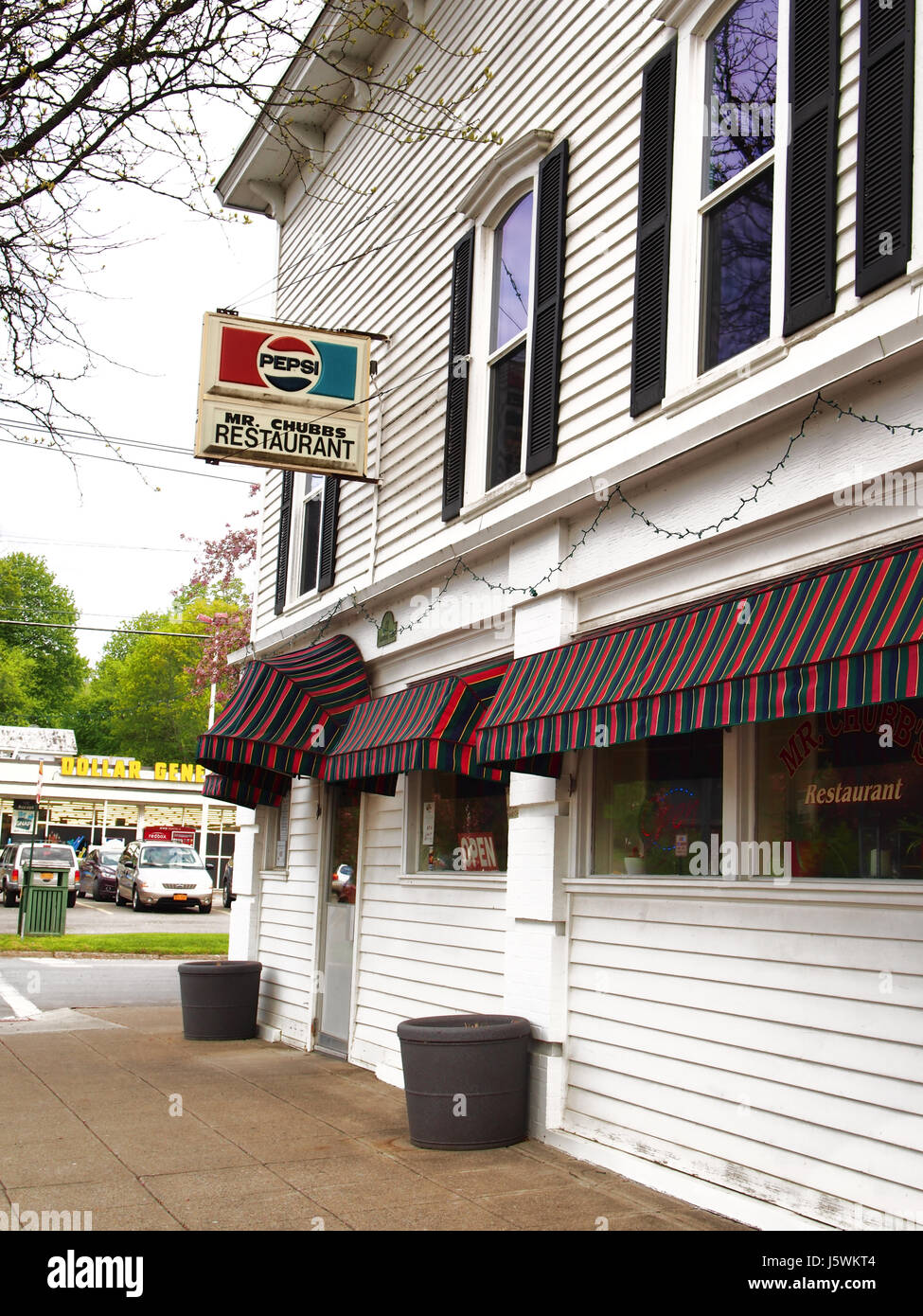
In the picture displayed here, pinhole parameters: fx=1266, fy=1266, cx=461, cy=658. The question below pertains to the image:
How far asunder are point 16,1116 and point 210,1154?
75.0 inches

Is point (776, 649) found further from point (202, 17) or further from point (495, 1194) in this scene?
point (202, 17)

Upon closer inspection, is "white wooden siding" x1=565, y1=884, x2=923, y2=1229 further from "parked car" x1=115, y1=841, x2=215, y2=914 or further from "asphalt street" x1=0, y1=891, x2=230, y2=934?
"parked car" x1=115, y1=841, x2=215, y2=914

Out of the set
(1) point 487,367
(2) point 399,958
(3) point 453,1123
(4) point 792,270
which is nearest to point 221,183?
(1) point 487,367

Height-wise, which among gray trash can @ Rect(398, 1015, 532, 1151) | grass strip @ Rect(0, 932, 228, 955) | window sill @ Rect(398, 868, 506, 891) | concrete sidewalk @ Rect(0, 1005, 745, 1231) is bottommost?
grass strip @ Rect(0, 932, 228, 955)

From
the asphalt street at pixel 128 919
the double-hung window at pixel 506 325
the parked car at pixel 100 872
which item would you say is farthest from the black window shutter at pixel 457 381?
the parked car at pixel 100 872

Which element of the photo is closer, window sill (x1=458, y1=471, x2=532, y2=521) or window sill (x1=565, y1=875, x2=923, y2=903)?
window sill (x1=565, y1=875, x2=923, y2=903)

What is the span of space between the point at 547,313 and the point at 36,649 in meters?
65.8

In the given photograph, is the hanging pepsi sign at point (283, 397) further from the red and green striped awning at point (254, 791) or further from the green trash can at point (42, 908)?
the green trash can at point (42, 908)

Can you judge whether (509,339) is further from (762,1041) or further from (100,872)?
(100,872)

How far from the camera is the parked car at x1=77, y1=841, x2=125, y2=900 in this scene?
4138cm

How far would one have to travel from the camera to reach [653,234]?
730 cm

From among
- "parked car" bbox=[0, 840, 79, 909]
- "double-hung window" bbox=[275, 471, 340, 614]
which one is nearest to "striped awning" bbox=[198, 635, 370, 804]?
"double-hung window" bbox=[275, 471, 340, 614]

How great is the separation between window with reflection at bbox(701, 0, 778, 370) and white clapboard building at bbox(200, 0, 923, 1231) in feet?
0.07

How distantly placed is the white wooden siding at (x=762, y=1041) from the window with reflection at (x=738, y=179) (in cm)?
298
